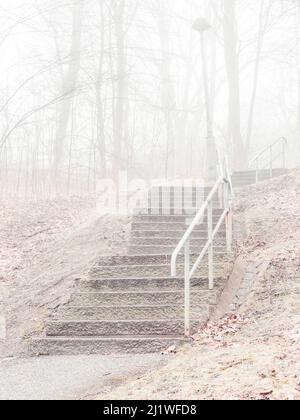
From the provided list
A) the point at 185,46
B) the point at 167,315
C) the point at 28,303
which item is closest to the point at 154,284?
the point at 167,315

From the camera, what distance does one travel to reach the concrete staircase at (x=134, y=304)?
20.8 feet

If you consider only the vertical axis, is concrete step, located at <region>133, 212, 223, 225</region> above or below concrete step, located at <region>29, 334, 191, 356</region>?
above

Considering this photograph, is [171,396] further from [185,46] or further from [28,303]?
[185,46]

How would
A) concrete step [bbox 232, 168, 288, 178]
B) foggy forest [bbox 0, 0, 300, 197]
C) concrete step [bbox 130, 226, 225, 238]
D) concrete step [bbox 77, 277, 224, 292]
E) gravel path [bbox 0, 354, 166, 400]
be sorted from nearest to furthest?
gravel path [bbox 0, 354, 166, 400] < concrete step [bbox 77, 277, 224, 292] < concrete step [bbox 130, 226, 225, 238] < foggy forest [bbox 0, 0, 300, 197] < concrete step [bbox 232, 168, 288, 178]

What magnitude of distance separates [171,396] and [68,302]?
10.6 ft

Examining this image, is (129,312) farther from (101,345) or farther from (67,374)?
(67,374)

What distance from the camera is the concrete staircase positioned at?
633cm

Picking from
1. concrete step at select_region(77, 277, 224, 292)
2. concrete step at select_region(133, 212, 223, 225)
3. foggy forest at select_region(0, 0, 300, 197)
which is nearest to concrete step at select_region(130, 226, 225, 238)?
concrete step at select_region(133, 212, 223, 225)

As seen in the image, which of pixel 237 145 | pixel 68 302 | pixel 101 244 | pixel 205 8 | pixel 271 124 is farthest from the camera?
pixel 271 124

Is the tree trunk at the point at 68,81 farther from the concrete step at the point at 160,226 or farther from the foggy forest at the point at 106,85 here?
the concrete step at the point at 160,226

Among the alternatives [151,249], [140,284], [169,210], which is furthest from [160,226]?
[140,284]

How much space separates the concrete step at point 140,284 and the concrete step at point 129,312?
2.07ft

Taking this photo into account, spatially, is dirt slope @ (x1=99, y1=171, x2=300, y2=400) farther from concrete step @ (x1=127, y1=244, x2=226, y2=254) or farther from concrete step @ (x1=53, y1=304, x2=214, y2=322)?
concrete step @ (x1=127, y1=244, x2=226, y2=254)

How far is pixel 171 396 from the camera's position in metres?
4.32
